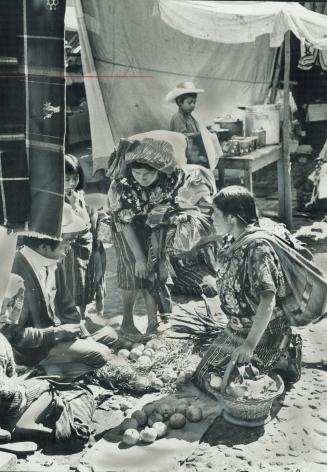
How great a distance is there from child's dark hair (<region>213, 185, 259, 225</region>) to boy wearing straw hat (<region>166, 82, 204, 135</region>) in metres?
2.04

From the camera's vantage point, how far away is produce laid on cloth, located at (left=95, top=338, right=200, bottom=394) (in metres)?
4.43

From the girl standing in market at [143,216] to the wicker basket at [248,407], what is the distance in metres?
1.47

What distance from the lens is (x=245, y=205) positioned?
13.5ft

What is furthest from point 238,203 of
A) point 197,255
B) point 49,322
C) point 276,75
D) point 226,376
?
point 276,75

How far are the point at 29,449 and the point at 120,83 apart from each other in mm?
3270

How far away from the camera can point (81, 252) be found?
4.94 m

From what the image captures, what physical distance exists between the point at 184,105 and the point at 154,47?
0.66m

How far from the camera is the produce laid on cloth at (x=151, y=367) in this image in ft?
14.5

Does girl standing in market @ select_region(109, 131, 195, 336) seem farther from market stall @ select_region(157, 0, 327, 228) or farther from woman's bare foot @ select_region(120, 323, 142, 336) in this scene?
market stall @ select_region(157, 0, 327, 228)

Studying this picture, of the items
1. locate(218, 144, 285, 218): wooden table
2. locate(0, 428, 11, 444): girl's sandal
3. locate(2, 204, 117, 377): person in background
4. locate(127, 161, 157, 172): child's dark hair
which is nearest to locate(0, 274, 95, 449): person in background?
locate(0, 428, 11, 444): girl's sandal

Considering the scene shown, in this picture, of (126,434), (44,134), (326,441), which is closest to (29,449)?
(126,434)

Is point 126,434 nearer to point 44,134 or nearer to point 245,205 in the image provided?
point 245,205

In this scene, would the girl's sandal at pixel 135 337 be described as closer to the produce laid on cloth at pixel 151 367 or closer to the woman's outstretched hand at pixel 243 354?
the produce laid on cloth at pixel 151 367

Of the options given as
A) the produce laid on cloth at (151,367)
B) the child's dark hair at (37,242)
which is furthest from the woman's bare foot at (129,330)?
the child's dark hair at (37,242)
